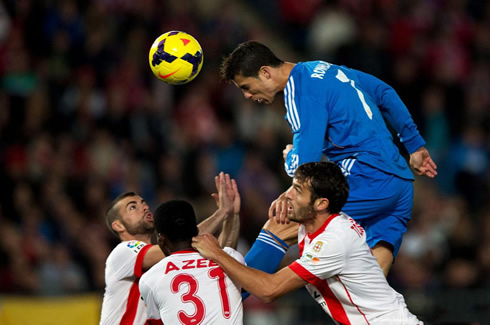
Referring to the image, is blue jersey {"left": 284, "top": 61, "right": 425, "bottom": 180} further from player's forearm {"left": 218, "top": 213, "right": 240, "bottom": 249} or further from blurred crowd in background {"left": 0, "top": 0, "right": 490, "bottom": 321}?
blurred crowd in background {"left": 0, "top": 0, "right": 490, "bottom": 321}

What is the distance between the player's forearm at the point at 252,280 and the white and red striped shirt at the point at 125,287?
107 cm

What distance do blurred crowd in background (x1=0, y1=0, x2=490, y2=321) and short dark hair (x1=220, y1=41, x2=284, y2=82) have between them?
4.64 m

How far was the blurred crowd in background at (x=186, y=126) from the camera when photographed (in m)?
10.8

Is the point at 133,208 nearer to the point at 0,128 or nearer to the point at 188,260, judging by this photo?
the point at 188,260

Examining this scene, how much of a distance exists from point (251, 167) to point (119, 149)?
79.0 inches

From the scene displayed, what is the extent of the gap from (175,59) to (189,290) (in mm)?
2093

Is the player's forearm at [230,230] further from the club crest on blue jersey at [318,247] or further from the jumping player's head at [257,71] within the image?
the club crest on blue jersey at [318,247]

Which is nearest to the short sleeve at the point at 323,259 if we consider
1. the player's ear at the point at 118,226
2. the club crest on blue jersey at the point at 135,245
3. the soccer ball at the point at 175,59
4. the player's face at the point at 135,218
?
the club crest on blue jersey at the point at 135,245

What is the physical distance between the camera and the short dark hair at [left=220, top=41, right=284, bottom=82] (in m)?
6.22

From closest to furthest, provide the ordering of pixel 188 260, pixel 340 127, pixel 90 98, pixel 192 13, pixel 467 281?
pixel 188 260
pixel 340 127
pixel 467 281
pixel 90 98
pixel 192 13

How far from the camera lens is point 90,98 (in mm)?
12289

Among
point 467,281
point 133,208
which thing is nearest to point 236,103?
point 467,281

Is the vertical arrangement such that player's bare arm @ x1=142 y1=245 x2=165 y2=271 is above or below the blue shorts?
below

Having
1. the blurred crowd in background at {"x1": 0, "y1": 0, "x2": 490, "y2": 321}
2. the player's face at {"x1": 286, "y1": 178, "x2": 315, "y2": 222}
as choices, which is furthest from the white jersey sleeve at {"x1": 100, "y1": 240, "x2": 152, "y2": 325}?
the blurred crowd in background at {"x1": 0, "y1": 0, "x2": 490, "y2": 321}
